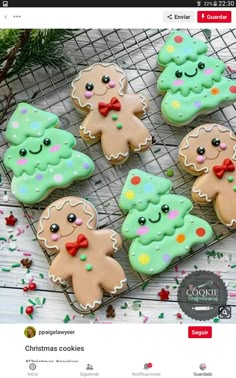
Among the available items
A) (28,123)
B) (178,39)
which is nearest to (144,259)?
(28,123)

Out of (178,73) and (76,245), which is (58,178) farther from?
(178,73)

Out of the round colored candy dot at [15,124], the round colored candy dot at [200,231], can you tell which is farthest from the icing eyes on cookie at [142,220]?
the round colored candy dot at [15,124]
